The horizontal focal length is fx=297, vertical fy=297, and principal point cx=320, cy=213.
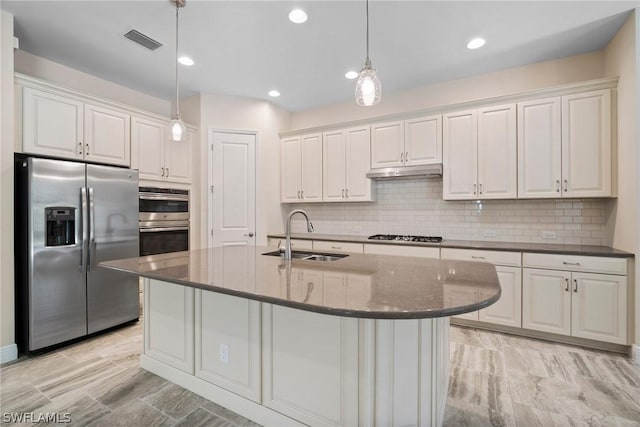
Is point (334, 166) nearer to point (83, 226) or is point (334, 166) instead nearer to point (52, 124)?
point (83, 226)

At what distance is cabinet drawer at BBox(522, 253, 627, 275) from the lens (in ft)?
8.52

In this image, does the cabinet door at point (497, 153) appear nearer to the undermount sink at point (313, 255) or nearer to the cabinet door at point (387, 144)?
the cabinet door at point (387, 144)

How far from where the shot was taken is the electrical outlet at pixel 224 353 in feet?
6.22

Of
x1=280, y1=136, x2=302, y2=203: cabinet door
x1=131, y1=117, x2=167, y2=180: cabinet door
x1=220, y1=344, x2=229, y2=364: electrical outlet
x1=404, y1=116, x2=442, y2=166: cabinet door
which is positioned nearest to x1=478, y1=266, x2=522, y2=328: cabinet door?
x1=404, y1=116, x2=442, y2=166: cabinet door

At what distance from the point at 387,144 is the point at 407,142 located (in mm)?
264

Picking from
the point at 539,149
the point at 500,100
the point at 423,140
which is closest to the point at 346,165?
the point at 423,140

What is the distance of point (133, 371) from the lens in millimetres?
2354

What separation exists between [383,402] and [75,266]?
293 cm

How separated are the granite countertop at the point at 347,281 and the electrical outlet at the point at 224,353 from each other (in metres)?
0.52

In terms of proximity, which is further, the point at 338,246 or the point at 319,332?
the point at 338,246

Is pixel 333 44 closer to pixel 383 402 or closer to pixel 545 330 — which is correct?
pixel 383 402

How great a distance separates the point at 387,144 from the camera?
Answer: 13.0ft

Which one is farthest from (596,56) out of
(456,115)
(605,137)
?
(456,115)

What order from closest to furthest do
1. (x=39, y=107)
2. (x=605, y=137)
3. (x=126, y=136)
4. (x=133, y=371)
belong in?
(x=133, y=371) → (x=39, y=107) → (x=605, y=137) → (x=126, y=136)
